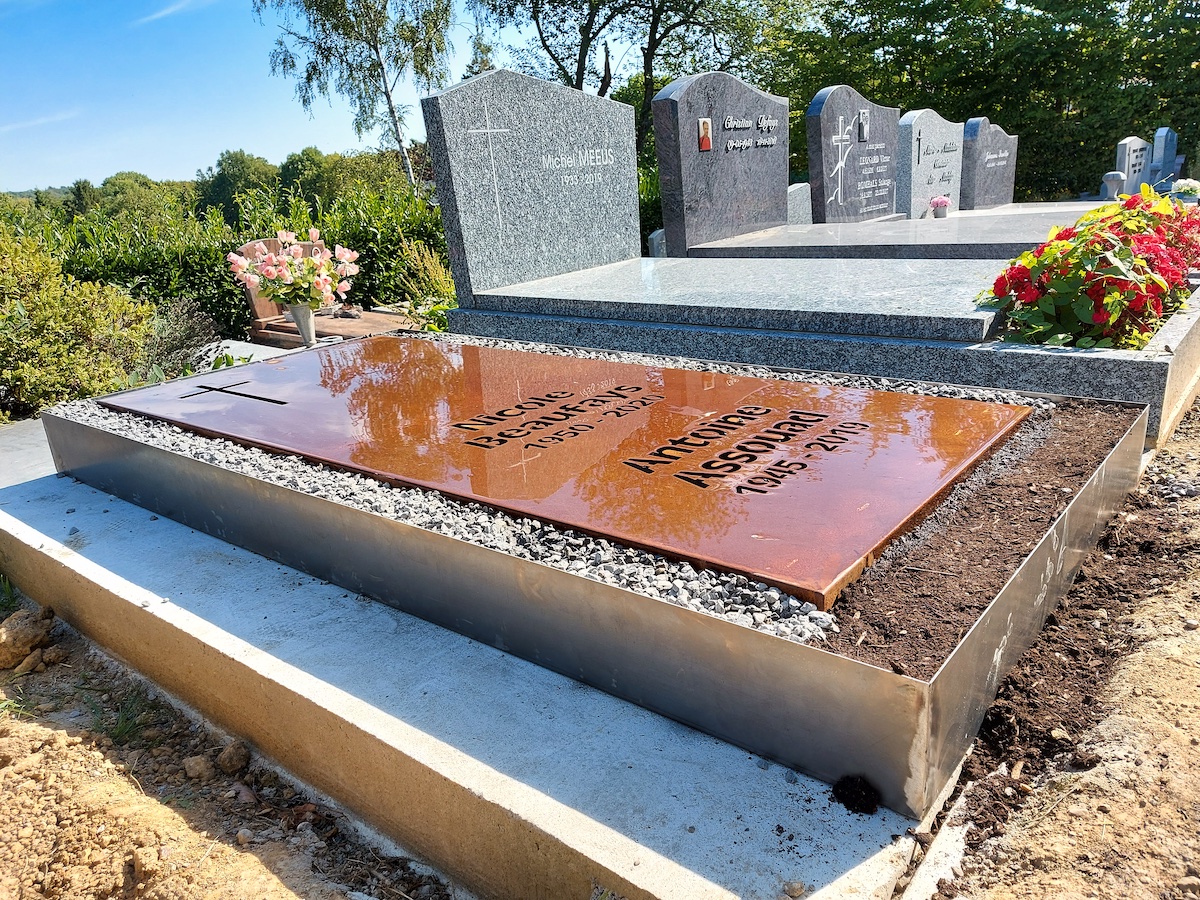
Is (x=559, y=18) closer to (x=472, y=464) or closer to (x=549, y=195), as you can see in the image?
Result: (x=549, y=195)

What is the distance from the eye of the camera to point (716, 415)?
3.15 m

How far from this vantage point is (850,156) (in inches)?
356

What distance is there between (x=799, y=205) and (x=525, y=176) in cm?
490

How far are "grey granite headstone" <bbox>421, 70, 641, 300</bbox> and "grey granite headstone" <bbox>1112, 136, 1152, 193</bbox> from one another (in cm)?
985

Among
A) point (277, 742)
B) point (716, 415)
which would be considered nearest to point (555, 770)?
point (277, 742)

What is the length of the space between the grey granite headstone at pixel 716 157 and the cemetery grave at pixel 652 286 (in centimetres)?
39

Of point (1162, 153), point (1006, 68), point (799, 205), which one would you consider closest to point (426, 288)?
point (799, 205)

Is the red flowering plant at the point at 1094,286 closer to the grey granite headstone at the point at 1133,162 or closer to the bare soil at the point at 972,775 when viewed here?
the bare soil at the point at 972,775

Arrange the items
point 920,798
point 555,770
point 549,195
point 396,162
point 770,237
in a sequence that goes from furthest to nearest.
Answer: point 396,162 < point 770,237 < point 549,195 < point 555,770 < point 920,798

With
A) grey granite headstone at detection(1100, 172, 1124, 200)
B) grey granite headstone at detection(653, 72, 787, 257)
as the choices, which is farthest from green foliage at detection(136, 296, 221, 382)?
grey granite headstone at detection(1100, 172, 1124, 200)

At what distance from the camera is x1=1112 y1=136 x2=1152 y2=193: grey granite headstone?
12773 millimetres

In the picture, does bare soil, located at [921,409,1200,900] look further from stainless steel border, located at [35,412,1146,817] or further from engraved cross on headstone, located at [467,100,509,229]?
engraved cross on headstone, located at [467,100,509,229]

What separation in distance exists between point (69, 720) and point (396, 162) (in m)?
27.3

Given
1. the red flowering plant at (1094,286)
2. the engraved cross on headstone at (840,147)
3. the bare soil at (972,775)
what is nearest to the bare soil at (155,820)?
the bare soil at (972,775)
